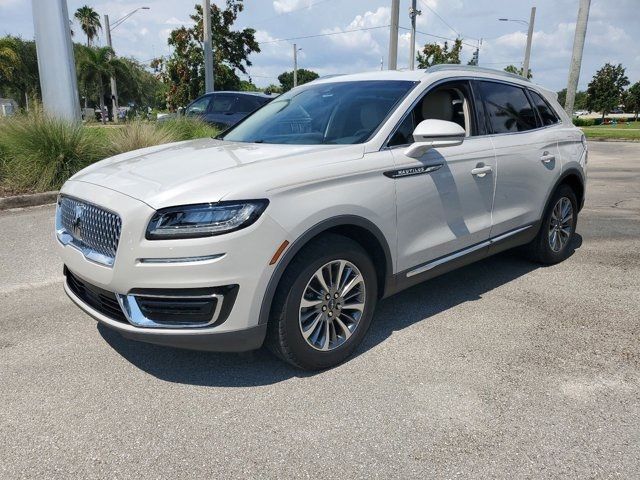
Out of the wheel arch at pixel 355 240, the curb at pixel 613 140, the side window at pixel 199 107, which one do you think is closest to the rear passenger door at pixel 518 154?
the wheel arch at pixel 355 240

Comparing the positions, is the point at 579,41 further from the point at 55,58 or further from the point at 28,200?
the point at 28,200

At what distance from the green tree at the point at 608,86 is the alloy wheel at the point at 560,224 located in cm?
6025

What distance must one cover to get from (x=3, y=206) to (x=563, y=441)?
756 cm

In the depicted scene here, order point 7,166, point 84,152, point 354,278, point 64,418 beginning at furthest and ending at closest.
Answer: point 84,152 → point 7,166 → point 354,278 → point 64,418

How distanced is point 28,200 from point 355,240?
617 centimetres

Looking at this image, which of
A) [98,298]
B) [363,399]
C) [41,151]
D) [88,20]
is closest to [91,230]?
[98,298]

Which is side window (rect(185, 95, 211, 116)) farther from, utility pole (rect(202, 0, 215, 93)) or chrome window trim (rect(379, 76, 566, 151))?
chrome window trim (rect(379, 76, 566, 151))

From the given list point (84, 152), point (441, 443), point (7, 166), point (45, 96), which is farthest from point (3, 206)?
point (441, 443)

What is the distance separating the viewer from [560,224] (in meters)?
5.32

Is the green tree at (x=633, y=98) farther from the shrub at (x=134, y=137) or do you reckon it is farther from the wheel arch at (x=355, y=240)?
the wheel arch at (x=355, y=240)

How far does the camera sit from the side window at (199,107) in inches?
520

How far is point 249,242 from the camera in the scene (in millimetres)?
2682

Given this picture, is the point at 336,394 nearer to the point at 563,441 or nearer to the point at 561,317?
the point at 563,441

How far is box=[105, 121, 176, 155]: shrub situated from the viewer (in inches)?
360
